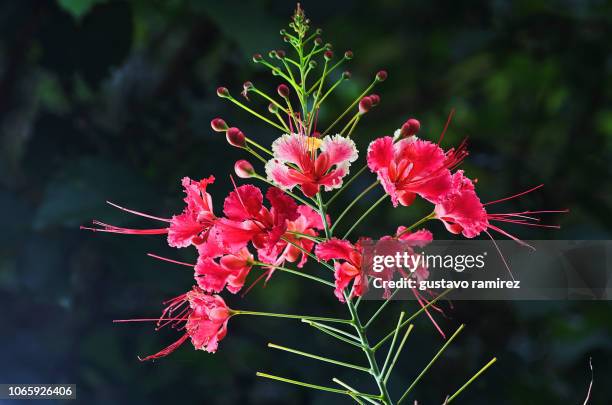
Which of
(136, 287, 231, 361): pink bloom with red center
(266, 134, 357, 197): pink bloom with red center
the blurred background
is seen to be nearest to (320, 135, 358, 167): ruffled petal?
(266, 134, 357, 197): pink bloom with red center

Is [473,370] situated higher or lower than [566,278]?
lower

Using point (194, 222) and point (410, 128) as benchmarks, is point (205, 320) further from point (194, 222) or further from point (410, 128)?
point (410, 128)

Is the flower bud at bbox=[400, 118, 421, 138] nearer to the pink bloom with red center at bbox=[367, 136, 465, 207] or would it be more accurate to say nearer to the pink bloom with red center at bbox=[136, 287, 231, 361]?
the pink bloom with red center at bbox=[367, 136, 465, 207]

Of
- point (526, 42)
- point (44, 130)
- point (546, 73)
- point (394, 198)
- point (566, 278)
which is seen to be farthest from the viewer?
point (546, 73)

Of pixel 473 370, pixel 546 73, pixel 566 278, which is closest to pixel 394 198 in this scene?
pixel 566 278

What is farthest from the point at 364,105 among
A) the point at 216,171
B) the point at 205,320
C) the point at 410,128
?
the point at 216,171

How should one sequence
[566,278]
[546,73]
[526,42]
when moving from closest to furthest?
[566,278] < [526,42] < [546,73]

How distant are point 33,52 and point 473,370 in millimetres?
859

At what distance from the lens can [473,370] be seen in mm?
1196

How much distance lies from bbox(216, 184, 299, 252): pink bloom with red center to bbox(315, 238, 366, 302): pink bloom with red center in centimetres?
3

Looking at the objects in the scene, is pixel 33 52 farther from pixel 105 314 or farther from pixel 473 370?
pixel 473 370

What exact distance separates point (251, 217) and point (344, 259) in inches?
2.3

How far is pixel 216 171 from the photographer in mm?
1023

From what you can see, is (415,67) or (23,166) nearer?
(23,166)
